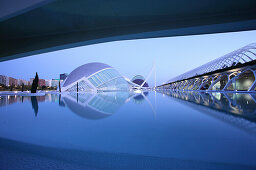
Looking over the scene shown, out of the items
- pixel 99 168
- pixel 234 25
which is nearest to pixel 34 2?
pixel 99 168

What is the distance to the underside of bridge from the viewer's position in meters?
3.50

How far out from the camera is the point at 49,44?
5293 mm

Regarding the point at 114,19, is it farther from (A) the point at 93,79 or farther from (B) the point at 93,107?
(A) the point at 93,79

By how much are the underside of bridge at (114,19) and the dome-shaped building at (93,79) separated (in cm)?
2534

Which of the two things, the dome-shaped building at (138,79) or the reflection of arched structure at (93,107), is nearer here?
the reflection of arched structure at (93,107)

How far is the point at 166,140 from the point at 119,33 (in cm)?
367

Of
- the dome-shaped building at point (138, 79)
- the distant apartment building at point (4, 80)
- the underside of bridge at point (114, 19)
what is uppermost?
the dome-shaped building at point (138, 79)

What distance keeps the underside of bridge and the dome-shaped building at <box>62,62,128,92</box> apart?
83.1 feet

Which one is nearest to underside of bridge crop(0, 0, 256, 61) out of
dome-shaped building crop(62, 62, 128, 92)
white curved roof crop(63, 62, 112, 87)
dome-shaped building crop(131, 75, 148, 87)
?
dome-shaped building crop(62, 62, 128, 92)

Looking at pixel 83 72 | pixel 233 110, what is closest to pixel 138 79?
pixel 83 72

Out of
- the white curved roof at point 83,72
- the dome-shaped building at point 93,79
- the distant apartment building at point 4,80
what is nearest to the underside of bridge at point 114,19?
the dome-shaped building at point 93,79

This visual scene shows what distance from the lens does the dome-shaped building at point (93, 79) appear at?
104ft

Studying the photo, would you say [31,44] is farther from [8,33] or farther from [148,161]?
[148,161]

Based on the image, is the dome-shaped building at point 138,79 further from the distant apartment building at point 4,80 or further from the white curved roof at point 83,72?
the distant apartment building at point 4,80
